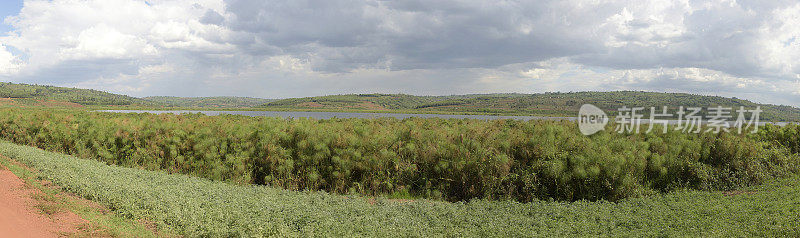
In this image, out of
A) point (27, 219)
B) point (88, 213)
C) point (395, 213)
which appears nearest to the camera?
point (27, 219)

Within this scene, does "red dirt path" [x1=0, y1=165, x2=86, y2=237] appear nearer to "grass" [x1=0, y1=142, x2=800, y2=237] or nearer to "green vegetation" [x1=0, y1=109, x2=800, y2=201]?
"grass" [x1=0, y1=142, x2=800, y2=237]

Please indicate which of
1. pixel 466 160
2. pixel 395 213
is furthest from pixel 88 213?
pixel 466 160

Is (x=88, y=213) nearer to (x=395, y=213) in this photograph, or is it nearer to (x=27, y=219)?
(x=27, y=219)

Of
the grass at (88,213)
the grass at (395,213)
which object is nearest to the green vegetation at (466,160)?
the grass at (395,213)

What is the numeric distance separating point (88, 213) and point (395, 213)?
17.1ft

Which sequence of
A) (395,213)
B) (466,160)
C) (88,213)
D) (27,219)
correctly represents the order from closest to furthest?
(27,219)
(88,213)
(395,213)
(466,160)

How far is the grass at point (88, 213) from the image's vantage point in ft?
17.6

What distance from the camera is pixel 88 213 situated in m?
6.00

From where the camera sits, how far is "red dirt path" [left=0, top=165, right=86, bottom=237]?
5.19m

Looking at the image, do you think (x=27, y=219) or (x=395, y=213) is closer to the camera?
(x=27, y=219)

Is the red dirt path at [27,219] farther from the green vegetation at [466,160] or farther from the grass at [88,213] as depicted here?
the green vegetation at [466,160]

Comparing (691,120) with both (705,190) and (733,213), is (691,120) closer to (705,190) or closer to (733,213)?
(705,190)

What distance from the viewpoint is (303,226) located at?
19.9 ft

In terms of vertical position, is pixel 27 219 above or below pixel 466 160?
below
